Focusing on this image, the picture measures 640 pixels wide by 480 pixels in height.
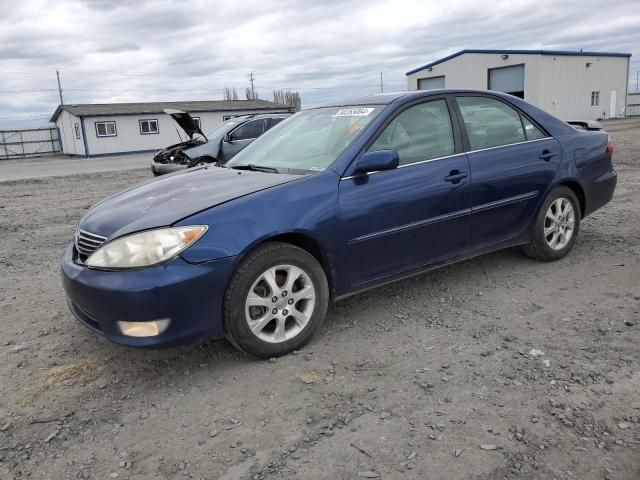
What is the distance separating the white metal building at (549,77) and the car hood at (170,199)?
1468 inches

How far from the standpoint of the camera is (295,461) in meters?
2.46

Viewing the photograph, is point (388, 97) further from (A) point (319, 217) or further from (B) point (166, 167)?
(B) point (166, 167)

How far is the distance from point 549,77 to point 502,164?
3949 centimetres

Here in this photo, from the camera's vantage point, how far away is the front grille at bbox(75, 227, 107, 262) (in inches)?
129

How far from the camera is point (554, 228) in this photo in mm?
5023

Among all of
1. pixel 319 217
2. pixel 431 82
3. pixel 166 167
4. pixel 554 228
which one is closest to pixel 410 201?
pixel 319 217

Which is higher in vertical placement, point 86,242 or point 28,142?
point 28,142

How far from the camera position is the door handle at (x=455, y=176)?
13.5ft

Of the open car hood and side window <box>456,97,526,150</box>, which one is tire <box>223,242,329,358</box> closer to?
side window <box>456,97,526,150</box>

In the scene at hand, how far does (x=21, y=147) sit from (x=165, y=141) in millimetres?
10877

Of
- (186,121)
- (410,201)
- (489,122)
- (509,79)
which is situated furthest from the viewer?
(509,79)

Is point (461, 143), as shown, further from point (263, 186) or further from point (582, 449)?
point (582, 449)

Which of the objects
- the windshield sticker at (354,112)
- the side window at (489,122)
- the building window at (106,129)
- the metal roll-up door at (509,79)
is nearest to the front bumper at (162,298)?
the windshield sticker at (354,112)

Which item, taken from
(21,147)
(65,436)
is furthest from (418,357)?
(21,147)
